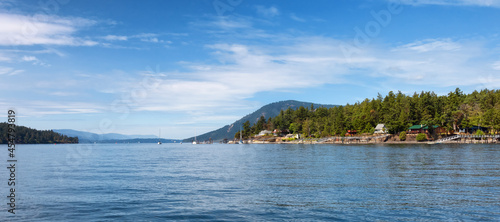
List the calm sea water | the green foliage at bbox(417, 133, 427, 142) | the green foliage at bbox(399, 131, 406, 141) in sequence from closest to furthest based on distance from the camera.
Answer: the calm sea water < the green foliage at bbox(417, 133, 427, 142) < the green foliage at bbox(399, 131, 406, 141)

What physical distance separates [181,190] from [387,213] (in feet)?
53.0

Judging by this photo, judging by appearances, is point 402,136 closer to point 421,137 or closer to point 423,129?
point 421,137

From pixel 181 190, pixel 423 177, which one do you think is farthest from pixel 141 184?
pixel 423 177

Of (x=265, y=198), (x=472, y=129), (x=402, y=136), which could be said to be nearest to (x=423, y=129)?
(x=402, y=136)

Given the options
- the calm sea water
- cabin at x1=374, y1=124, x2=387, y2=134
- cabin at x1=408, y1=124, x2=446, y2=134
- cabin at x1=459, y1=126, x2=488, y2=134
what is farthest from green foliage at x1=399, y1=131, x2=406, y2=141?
the calm sea water

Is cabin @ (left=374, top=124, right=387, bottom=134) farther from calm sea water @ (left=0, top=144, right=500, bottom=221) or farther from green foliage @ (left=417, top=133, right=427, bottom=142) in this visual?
calm sea water @ (left=0, top=144, right=500, bottom=221)

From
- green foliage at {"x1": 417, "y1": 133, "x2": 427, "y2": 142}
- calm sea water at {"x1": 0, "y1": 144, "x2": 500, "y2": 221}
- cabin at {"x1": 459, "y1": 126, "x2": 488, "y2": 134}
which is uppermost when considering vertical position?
cabin at {"x1": 459, "y1": 126, "x2": 488, "y2": 134}

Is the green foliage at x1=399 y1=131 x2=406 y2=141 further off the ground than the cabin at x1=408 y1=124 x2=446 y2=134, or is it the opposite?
the cabin at x1=408 y1=124 x2=446 y2=134

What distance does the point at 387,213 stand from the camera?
65.2ft

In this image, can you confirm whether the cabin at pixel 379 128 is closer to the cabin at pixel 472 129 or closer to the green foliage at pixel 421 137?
the green foliage at pixel 421 137

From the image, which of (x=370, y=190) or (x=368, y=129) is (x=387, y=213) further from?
(x=368, y=129)

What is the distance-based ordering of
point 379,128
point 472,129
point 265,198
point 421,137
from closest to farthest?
point 265,198
point 421,137
point 472,129
point 379,128

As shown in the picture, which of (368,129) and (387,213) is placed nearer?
(387,213)

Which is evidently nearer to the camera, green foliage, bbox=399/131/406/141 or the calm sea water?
the calm sea water
